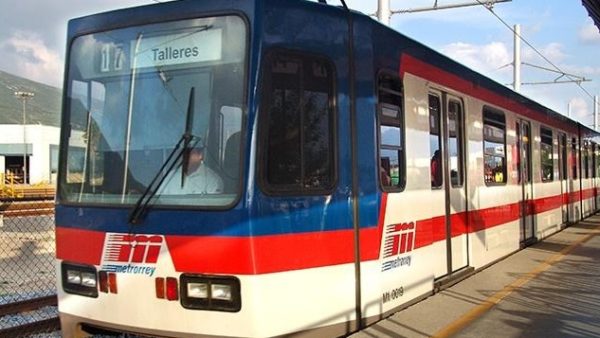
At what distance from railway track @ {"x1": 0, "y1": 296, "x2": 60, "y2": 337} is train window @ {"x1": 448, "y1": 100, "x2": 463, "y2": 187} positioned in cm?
474

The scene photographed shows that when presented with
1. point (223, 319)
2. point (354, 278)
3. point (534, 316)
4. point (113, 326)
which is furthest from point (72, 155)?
point (534, 316)

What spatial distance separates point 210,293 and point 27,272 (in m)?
8.43

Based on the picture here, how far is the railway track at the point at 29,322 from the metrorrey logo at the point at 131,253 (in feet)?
7.68

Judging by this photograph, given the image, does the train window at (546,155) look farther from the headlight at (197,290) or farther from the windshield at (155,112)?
the headlight at (197,290)

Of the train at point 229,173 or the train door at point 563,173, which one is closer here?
the train at point 229,173

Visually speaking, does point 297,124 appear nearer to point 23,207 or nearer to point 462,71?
point 462,71

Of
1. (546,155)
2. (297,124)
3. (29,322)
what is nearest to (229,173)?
(297,124)

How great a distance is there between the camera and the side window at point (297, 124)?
4.50 m

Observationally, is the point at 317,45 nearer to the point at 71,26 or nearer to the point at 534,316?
the point at 71,26

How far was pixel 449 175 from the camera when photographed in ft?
24.4

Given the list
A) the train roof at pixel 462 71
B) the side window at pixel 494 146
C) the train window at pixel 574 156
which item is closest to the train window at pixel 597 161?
the train window at pixel 574 156

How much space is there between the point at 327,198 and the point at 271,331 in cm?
108

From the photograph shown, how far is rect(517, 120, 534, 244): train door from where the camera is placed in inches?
432

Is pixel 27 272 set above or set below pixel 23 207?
below
